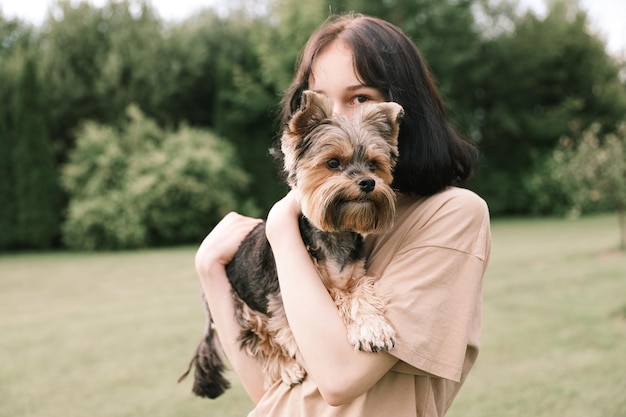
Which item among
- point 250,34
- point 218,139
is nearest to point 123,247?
point 218,139

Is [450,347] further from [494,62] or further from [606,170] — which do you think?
[494,62]

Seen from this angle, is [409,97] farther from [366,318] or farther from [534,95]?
[534,95]

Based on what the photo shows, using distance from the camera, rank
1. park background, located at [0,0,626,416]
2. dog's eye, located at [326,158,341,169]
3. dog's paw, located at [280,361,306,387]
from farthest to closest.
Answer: park background, located at [0,0,626,416] → dog's eye, located at [326,158,341,169] → dog's paw, located at [280,361,306,387]

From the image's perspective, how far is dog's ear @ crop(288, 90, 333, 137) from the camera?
2.34 metres

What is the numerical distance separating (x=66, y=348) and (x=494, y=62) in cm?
2526

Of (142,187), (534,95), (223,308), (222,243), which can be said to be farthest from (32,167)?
(534,95)

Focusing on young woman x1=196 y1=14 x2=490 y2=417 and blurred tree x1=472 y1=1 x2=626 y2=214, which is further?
blurred tree x1=472 y1=1 x2=626 y2=214

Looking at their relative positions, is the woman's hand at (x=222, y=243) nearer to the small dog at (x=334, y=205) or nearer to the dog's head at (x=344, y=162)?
the small dog at (x=334, y=205)

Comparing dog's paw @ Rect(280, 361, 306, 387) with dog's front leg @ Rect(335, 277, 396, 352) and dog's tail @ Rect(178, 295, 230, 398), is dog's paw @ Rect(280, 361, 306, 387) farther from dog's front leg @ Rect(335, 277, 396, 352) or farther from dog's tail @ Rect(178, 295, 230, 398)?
dog's tail @ Rect(178, 295, 230, 398)

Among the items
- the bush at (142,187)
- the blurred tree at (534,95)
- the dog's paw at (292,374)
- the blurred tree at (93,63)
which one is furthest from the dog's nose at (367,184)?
the blurred tree at (534,95)

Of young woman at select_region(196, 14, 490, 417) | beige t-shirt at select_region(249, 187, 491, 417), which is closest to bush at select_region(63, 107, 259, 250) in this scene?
young woman at select_region(196, 14, 490, 417)

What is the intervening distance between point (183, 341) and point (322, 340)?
693 cm

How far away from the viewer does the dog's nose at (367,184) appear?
2455 millimetres

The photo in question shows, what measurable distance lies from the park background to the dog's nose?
3.12ft
